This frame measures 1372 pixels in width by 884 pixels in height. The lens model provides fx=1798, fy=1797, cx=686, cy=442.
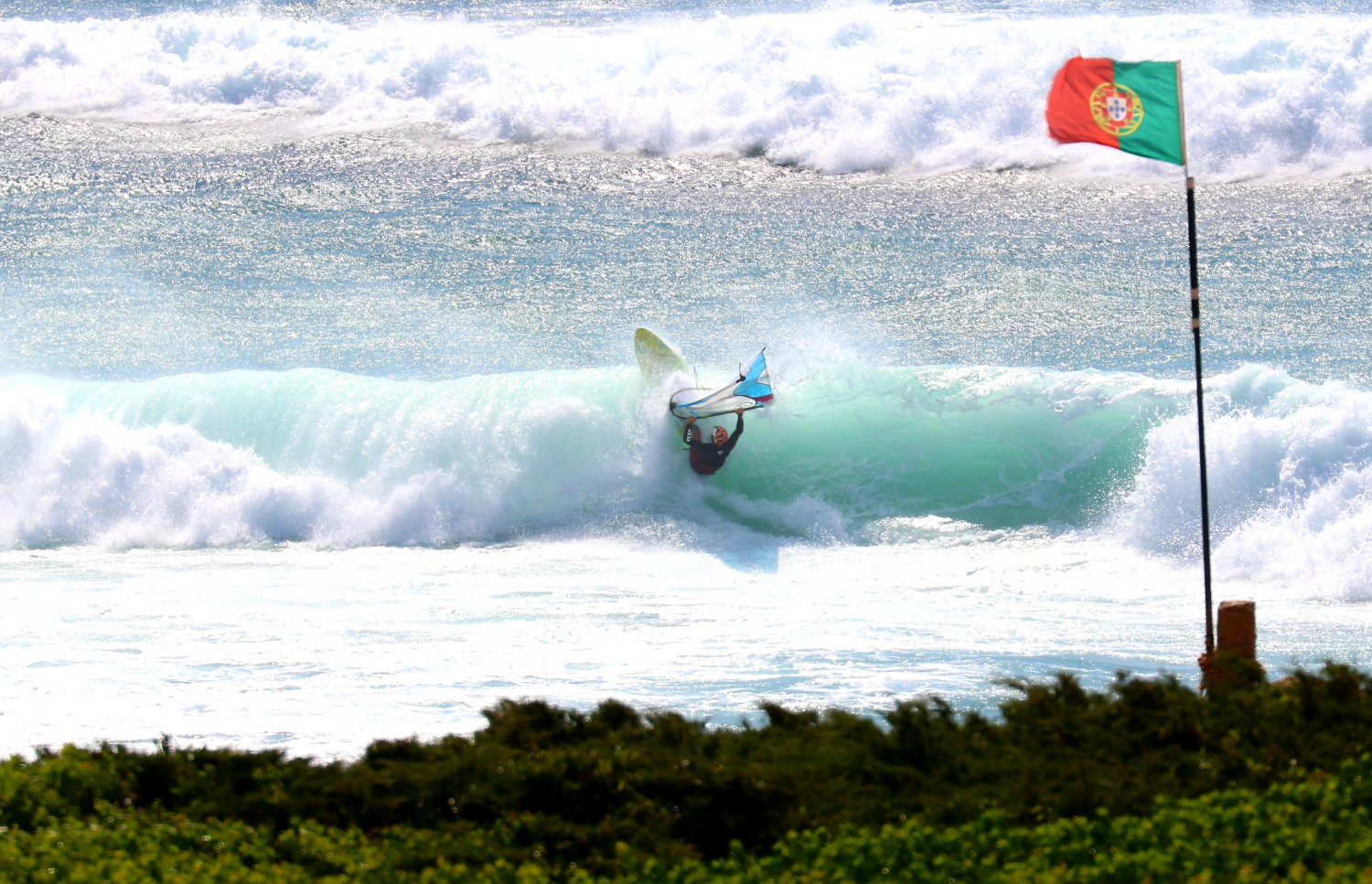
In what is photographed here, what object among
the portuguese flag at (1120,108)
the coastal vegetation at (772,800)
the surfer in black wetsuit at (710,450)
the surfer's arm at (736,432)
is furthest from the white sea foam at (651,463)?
the coastal vegetation at (772,800)

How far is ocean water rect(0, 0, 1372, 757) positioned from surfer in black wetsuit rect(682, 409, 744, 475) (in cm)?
34

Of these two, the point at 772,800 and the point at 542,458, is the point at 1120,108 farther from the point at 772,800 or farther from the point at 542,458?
the point at 542,458

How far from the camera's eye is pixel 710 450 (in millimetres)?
19812

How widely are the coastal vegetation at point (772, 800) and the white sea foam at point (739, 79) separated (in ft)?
87.0

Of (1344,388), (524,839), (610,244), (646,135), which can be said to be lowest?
(524,839)

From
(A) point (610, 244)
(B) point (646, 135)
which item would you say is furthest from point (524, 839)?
(B) point (646, 135)

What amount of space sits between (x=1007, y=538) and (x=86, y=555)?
9.60 meters

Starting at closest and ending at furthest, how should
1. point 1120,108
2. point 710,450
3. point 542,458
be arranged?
1. point 1120,108
2. point 710,450
3. point 542,458

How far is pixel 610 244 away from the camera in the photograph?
30.5 meters

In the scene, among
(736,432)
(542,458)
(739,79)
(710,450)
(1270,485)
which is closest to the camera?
(1270,485)

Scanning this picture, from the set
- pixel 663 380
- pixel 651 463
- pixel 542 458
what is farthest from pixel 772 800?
pixel 663 380

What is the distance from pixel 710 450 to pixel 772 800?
11.9m

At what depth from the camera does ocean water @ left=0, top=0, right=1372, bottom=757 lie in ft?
47.4

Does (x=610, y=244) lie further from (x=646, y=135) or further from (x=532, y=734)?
(x=532, y=734)
